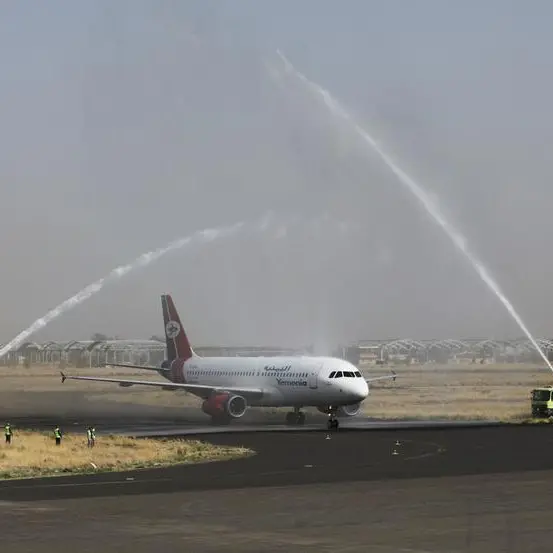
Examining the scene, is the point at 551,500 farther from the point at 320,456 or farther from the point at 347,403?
the point at 347,403

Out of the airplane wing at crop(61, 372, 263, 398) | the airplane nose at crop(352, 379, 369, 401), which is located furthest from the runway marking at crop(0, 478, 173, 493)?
the airplane wing at crop(61, 372, 263, 398)

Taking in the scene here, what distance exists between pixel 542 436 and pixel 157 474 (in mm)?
25810

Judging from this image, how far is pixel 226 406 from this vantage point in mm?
78500

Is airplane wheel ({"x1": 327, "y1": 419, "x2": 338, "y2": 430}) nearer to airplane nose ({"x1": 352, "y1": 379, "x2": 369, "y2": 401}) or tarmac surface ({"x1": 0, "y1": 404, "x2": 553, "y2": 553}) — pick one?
airplane nose ({"x1": 352, "y1": 379, "x2": 369, "y2": 401})

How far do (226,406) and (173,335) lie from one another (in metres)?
18.2

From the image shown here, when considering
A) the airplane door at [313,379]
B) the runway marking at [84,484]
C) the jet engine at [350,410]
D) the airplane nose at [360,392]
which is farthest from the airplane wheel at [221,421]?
the runway marking at [84,484]

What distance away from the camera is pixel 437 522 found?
2861 centimetres

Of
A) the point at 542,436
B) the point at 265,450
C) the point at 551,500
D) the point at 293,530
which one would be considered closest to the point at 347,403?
the point at 542,436

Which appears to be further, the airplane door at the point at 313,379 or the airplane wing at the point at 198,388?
the airplane wing at the point at 198,388

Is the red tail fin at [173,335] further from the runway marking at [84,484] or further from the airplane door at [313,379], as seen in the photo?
the runway marking at [84,484]

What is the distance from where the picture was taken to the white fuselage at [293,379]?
73.9 metres

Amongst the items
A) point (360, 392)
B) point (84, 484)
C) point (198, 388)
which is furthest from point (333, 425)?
point (84, 484)

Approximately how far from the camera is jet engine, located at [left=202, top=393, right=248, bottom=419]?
7850cm

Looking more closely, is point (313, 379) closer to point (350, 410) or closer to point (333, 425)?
point (350, 410)
